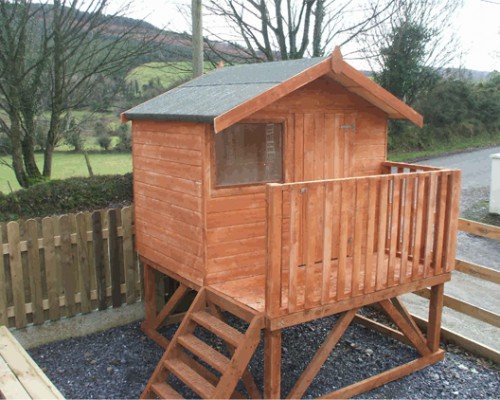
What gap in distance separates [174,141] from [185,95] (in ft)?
2.88

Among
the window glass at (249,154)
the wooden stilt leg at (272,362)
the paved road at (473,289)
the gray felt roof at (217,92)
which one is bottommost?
the paved road at (473,289)

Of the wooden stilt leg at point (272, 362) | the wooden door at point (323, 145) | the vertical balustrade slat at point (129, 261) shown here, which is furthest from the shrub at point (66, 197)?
the wooden stilt leg at point (272, 362)

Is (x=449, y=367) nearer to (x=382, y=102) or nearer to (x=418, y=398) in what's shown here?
(x=418, y=398)

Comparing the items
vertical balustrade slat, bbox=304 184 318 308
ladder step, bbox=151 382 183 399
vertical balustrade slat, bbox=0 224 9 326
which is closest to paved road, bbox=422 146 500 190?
vertical balustrade slat, bbox=304 184 318 308

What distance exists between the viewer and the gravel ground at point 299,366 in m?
5.40

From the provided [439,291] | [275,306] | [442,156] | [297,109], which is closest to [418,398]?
[439,291]

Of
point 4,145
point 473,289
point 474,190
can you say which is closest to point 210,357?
point 473,289

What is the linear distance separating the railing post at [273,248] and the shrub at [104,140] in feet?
53.0

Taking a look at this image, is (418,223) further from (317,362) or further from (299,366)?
(299,366)

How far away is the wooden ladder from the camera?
4.41 metres

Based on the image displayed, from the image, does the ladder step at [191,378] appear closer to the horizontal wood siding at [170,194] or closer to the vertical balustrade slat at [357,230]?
the horizontal wood siding at [170,194]

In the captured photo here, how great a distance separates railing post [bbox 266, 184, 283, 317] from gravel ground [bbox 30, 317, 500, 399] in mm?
1549

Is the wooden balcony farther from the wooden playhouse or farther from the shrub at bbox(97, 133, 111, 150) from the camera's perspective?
the shrub at bbox(97, 133, 111, 150)

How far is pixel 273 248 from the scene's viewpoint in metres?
4.32
